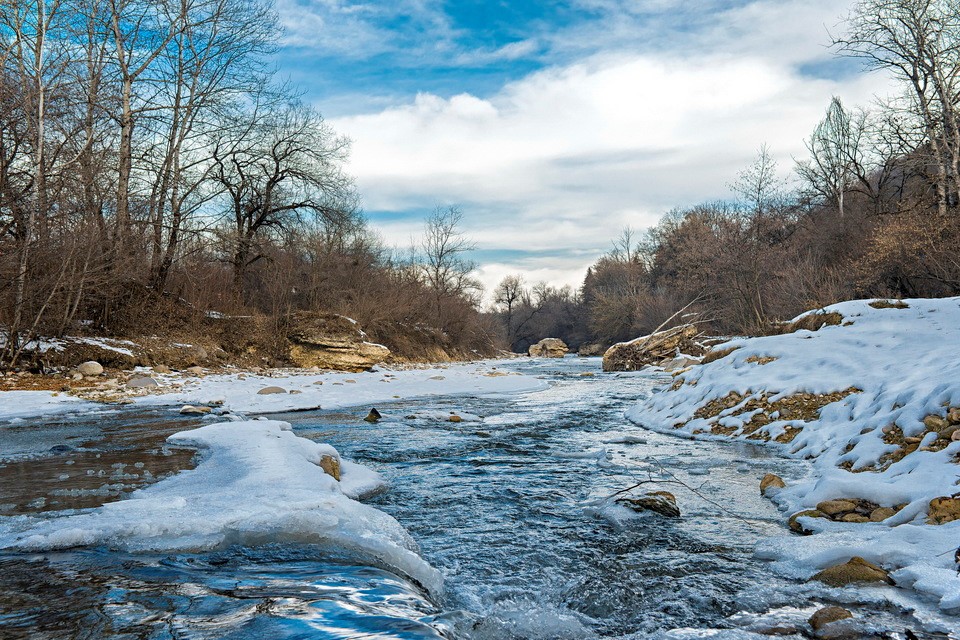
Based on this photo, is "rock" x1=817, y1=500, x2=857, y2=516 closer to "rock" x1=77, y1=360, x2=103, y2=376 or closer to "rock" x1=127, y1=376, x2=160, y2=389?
"rock" x1=127, y1=376, x2=160, y2=389

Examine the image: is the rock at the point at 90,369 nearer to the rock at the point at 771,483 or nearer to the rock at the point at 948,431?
the rock at the point at 771,483

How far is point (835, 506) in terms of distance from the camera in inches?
142

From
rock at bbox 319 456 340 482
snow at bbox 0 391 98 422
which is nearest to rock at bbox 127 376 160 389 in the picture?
snow at bbox 0 391 98 422

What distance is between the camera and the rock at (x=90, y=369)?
1209 centimetres

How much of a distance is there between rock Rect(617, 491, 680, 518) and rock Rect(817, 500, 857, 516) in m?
0.90

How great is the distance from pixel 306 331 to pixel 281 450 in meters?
16.7

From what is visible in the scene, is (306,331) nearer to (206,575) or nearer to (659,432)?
(659,432)

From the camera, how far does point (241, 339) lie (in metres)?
19.2

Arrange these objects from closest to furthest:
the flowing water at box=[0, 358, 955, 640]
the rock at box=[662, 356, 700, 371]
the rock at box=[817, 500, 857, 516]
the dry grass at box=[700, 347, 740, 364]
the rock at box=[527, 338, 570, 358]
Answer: the flowing water at box=[0, 358, 955, 640] < the rock at box=[817, 500, 857, 516] < the dry grass at box=[700, 347, 740, 364] < the rock at box=[662, 356, 700, 371] < the rock at box=[527, 338, 570, 358]

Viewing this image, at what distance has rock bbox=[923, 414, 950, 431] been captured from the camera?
164 inches

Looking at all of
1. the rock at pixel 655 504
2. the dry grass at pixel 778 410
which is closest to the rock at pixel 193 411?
the rock at pixel 655 504

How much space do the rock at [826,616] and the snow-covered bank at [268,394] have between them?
8708 millimetres

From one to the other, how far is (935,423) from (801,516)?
1653 mm

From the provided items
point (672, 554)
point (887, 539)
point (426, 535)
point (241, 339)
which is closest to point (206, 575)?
point (426, 535)
